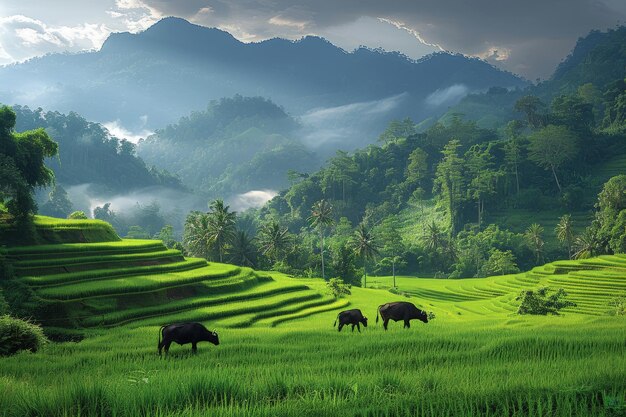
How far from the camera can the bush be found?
15.0m

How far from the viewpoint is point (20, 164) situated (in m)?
36.0

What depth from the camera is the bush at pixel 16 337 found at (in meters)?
15.0

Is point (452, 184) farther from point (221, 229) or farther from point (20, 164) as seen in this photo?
point (20, 164)

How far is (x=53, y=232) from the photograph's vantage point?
34969 mm

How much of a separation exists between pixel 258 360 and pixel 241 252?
66.4 m

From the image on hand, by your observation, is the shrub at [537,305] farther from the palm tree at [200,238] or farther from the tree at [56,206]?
the tree at [56,206]

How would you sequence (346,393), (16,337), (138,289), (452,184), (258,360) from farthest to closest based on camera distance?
(452,184) → (138,289) → (16,337) → (258,360) → (346,393)

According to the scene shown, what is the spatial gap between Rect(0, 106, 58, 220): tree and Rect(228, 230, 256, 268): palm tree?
129 feet

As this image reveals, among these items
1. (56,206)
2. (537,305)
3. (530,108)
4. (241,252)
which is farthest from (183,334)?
(56,206)

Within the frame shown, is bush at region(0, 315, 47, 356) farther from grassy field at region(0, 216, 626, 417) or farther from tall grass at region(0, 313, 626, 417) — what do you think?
tall grass at region(0, 313, 626, 417)

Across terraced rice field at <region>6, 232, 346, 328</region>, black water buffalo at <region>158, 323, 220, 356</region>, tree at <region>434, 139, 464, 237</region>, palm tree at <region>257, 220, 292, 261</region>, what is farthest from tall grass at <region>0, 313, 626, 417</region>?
tree at <region>434, 139, 464, 237</region>

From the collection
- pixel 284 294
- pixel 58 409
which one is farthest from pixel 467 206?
pixel 58 409

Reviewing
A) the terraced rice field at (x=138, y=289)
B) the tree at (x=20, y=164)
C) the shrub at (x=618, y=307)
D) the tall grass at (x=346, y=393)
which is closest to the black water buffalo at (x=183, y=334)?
the tall grass at (x=346, y=393)

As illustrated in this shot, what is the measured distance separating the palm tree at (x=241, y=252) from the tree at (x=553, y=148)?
9135 cm
